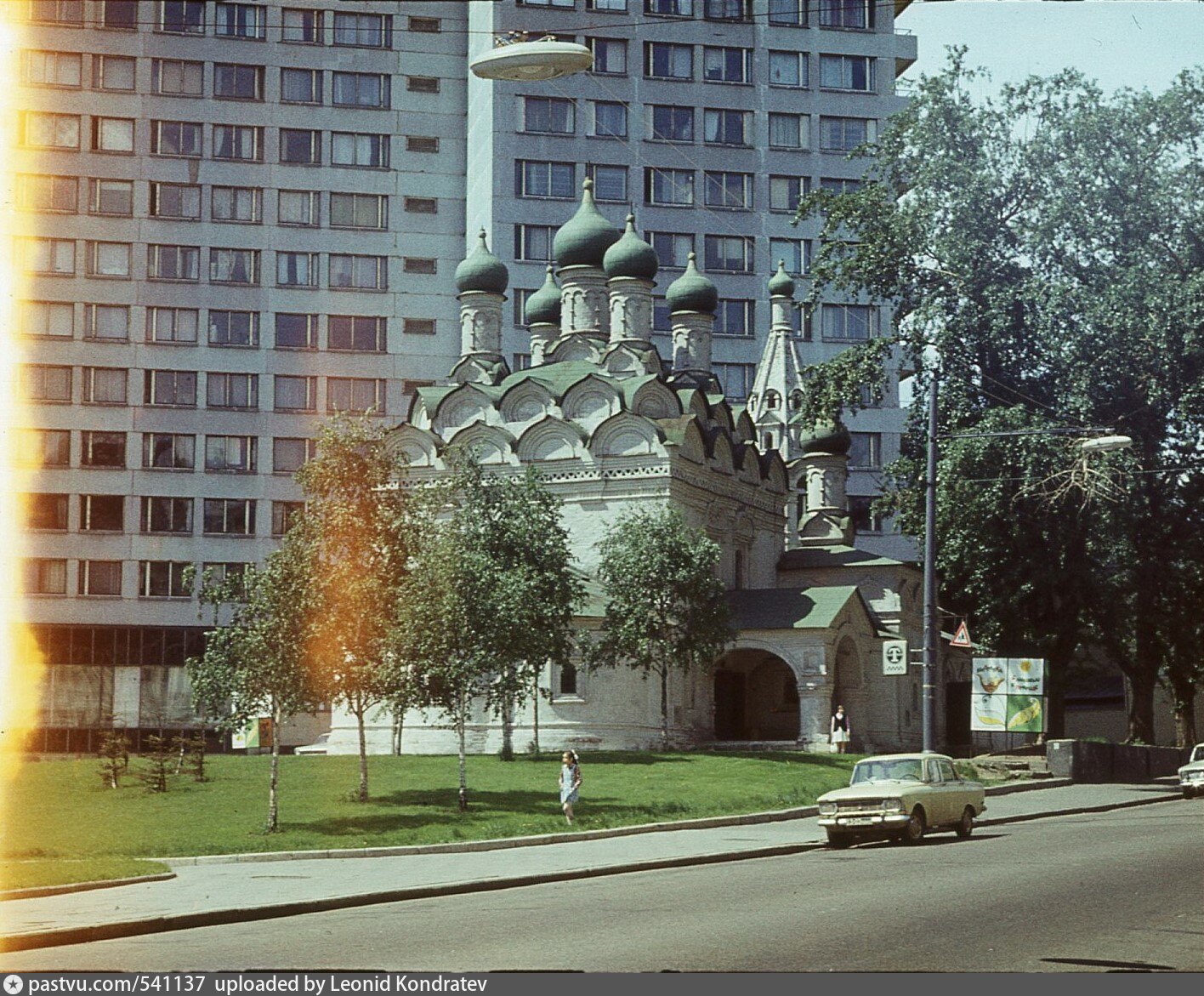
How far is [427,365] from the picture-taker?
3061 inches

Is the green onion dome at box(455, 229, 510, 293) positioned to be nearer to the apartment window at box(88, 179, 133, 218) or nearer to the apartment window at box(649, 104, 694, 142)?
the apartment window at box(88, 179, 133, 218)

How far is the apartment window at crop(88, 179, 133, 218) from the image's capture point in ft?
250

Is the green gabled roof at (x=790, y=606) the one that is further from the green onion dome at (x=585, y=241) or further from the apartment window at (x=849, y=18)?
the apartment window at (x=849, y=18)

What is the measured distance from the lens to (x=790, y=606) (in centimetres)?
5797

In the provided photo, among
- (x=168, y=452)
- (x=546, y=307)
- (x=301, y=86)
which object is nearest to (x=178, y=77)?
(x=301, y=86)

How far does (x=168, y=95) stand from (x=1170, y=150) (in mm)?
42649

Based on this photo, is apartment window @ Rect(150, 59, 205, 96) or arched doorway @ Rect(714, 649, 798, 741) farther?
apartment window @ Rect(150, 59, 205, 96)

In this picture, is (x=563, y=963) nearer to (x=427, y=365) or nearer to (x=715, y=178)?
(x=427, y=365)

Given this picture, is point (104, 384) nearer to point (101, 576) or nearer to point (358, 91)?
point (101, 576)

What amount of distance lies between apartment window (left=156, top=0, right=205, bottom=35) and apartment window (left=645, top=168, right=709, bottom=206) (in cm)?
2031

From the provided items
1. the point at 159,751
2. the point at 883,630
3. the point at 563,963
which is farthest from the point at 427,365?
the point at 563,963

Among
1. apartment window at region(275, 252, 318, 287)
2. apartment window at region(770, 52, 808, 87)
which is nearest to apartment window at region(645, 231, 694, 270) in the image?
apartment window at region(770, 52, 808, 87)

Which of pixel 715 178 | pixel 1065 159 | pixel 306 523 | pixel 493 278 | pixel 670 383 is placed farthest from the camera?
pixel 715 178

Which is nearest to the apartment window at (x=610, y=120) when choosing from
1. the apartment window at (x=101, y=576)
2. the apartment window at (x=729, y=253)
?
the apartment window at (x=729, y=253)
